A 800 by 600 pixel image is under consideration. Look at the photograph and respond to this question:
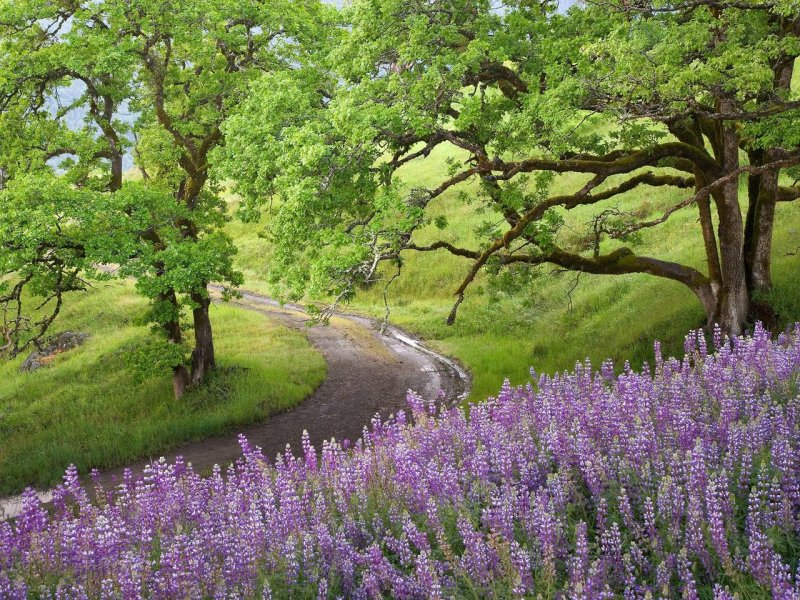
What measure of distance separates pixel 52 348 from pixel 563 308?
2403 centimetres

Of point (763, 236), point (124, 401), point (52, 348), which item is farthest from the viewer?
point (52, 348)

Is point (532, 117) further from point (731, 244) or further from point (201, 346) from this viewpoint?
point (201, 346)

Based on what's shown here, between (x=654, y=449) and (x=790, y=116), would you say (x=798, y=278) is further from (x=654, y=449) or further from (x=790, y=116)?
(x=654, y=449)

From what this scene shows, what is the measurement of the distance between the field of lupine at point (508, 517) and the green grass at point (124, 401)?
470 inches

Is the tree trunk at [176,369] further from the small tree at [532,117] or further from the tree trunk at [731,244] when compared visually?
the tree trunk at [731,244]

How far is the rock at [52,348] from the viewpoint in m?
29.9

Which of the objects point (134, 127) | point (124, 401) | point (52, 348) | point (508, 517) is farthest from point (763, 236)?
point (52, 348)

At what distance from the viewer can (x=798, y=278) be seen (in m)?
16.2

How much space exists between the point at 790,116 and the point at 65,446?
1817 centimetres

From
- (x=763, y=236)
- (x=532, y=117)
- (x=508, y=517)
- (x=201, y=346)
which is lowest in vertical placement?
(x=201, y=346)

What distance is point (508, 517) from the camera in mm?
4629

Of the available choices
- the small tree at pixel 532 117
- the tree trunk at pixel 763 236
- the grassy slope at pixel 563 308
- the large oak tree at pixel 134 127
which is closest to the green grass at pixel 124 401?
the large oak tree at pixel 134 127

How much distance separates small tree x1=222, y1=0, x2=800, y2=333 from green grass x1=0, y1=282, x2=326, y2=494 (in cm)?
673

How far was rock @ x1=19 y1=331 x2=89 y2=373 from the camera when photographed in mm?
29859
